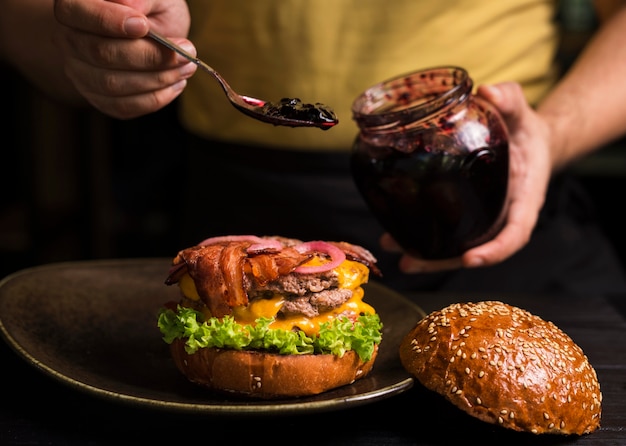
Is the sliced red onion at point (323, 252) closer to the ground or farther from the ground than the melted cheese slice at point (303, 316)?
farther from the ground

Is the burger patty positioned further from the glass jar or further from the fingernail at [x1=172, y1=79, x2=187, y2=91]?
the fingernail at [x1=172, y1=79, x2=187, y2=91]

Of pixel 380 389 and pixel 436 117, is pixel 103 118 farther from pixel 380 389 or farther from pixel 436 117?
pixel 380 389

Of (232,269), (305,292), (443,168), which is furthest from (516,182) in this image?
(232,269)

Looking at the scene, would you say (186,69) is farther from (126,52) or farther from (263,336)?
(263,336)

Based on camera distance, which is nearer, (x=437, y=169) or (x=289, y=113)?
(x=289, y=113)

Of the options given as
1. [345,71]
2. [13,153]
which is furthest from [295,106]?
[13,153]

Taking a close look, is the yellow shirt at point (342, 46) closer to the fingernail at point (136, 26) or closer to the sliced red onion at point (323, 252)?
the sliced red onion at point (323, 252)

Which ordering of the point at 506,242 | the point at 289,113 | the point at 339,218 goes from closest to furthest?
the point at 289,113 → the point at 506,242 → the point at 339,218

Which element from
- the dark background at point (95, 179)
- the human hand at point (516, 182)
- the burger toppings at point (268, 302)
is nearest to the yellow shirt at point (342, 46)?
the human hand at point (516, 182)
